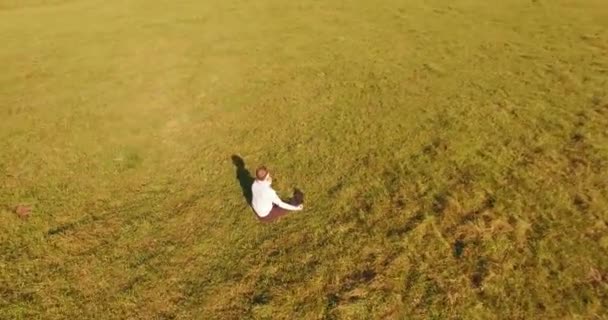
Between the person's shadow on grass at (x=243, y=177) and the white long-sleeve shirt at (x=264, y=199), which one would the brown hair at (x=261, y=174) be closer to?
the white long-sleeve shirt at (x=264, y=199)

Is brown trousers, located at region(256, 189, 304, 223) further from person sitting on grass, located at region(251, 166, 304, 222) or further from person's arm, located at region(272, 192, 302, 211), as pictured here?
person's arm, located at region(272, 192, 302, 211)

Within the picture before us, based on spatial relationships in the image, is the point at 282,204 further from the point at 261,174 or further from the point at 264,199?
the point at 261,174

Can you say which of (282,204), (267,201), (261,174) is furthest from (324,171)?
(261,174)

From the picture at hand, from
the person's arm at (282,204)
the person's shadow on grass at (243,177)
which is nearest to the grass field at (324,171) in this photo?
the person's shadow on grass at (243,177)

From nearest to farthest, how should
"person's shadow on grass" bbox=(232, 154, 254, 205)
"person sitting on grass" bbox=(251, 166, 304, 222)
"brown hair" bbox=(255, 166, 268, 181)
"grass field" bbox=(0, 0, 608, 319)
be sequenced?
"grass field" bbox=(0, 0, 608, 319)
"brown hair" bbox=(255, 166, 268, 181)
"person sitting on grass" bbox=(251, 166, 304, 222)
"person's shadow on grass" bbox=(232, 154, 254, 205)

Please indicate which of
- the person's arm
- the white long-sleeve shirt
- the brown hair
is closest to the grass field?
the person's arm

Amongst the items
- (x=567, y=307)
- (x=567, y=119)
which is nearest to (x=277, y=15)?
(x=567, y=119)
